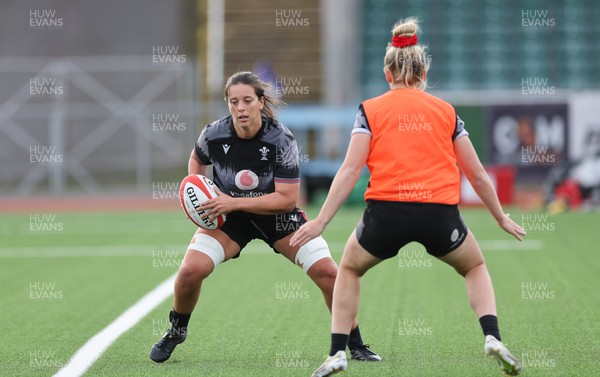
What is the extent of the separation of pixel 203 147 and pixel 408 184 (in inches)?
62.5

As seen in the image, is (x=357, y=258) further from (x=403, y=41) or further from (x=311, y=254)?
(x=403, y=41)

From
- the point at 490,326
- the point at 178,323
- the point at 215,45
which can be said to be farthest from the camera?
the point at 215,45

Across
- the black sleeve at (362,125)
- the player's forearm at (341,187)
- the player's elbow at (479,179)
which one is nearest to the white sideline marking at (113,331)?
the player's forearm at (341,187)

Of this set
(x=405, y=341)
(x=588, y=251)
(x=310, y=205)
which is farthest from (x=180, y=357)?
(x=310, y=205)

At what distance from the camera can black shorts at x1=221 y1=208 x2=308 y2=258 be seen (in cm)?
668

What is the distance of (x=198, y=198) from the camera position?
6.49 meters

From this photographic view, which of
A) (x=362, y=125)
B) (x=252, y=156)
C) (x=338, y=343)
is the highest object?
(x=362, y=125)

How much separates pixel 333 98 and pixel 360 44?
3.08 metres

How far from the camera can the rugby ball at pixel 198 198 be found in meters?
6.50

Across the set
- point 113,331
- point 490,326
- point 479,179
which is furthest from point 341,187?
point 113,331

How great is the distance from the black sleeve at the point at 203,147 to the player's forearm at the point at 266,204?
409mm

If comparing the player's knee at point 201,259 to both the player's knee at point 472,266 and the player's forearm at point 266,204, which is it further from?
the player's knee at point 472,266

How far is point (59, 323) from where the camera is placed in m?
8.35

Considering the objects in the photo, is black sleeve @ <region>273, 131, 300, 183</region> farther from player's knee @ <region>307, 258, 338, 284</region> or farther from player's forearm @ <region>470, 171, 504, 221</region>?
player's forearm @ <region>470, 171, 504, 221</region>
